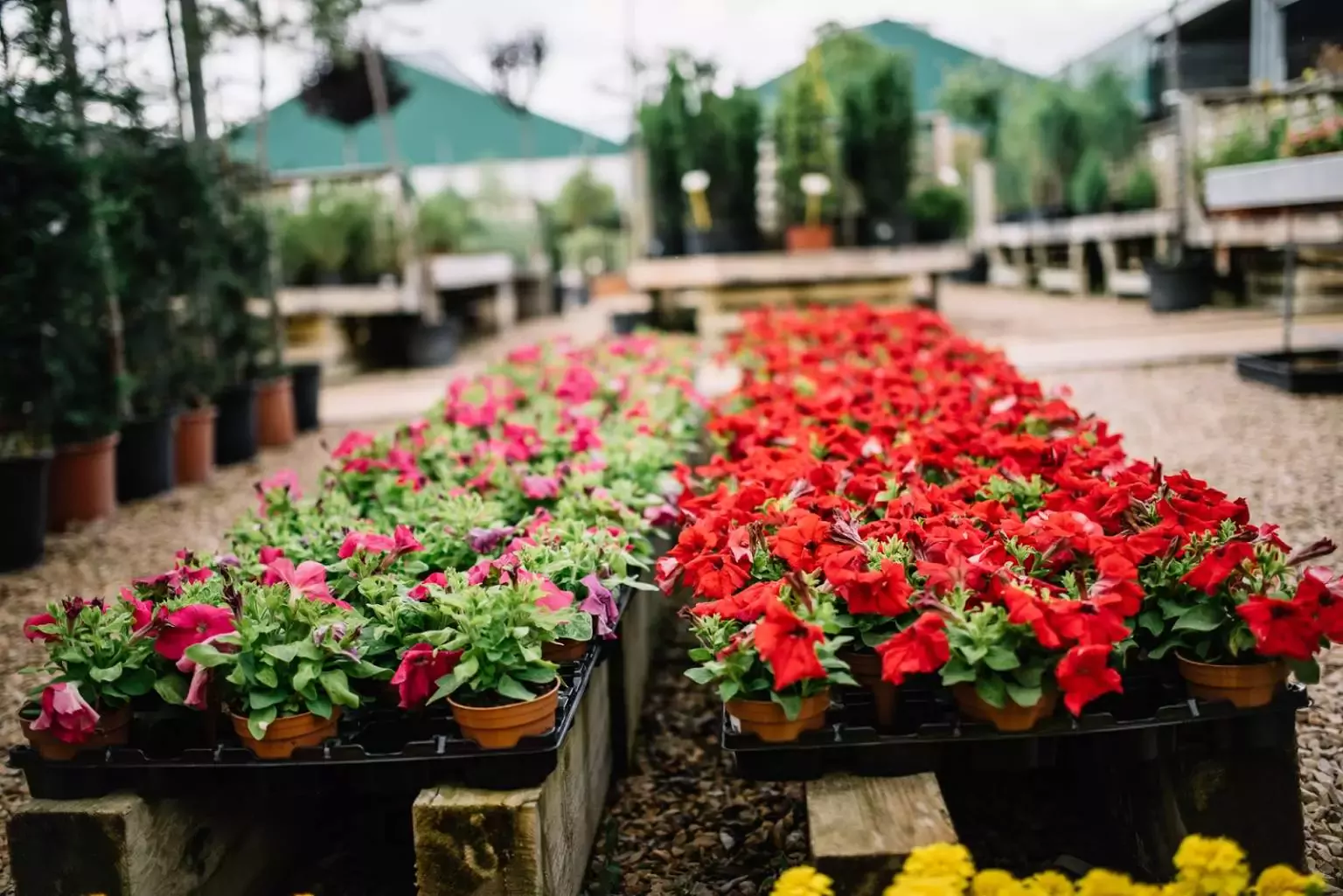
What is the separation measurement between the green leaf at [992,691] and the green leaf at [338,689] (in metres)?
0.86

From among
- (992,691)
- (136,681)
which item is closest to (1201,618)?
(992,691)

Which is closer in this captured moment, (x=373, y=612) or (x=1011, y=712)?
(x=1011, y=712)

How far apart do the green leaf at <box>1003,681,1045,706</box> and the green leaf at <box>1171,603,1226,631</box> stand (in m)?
0.25

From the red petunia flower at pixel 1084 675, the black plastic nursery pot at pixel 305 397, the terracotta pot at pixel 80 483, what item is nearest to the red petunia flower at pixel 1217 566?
the red petunia flower at pixel 1084 675

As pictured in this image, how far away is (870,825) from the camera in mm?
1545

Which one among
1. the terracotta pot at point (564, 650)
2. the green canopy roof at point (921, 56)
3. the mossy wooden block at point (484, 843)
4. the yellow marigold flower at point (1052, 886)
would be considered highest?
the green canopy roof at point (921, 56)

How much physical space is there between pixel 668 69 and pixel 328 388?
349 cm

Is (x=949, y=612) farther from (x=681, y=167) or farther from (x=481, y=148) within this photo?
(x=481, y=148)

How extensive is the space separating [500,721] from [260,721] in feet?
1.07

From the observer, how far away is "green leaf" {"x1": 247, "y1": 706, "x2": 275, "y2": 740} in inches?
64.2

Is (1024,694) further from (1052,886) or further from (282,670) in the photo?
(282,670)

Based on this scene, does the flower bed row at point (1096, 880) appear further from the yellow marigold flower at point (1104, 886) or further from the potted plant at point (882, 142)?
the potted plant at point (882, 142)

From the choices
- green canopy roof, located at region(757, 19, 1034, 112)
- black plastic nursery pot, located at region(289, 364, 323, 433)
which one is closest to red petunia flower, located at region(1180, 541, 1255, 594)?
black plastic nursery pot, located at region(289, 364, 323, 433)

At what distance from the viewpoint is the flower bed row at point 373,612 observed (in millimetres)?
1692
